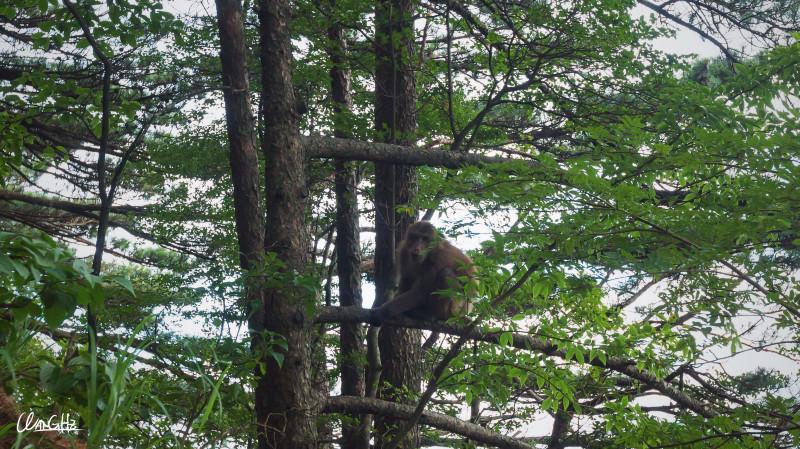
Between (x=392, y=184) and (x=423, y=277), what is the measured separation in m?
1.05

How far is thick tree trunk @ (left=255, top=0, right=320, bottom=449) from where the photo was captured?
5105 mm

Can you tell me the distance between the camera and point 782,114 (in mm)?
3432

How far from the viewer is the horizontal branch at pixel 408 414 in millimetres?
6531

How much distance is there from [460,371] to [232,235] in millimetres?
4976

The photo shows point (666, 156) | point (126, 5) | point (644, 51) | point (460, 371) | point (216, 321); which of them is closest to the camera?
point (666, 156)

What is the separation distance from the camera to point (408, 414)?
6660 mm

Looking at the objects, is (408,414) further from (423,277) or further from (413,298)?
(423,277)

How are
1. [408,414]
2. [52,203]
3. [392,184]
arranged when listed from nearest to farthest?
[408,414] < [392,184] < [52,203]

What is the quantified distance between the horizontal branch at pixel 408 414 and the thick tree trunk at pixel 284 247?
978 mm

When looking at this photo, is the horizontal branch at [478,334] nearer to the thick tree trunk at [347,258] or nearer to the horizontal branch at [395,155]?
the horizontal branch at [395,155]

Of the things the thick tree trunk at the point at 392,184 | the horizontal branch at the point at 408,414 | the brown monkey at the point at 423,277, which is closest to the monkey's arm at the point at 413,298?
the brown monkey at the point at 423,277

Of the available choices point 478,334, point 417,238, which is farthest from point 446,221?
point 478,334

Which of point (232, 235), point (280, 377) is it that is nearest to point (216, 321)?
point (280, 377)

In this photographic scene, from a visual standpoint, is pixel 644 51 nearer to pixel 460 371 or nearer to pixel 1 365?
pixel 460 371
